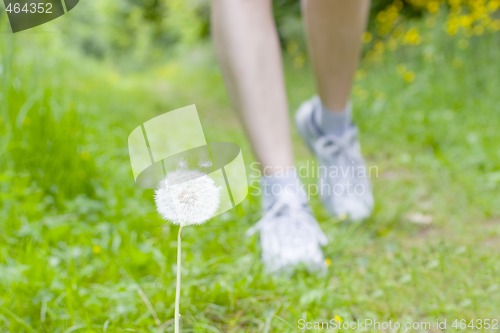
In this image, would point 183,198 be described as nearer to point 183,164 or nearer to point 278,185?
point 183,164

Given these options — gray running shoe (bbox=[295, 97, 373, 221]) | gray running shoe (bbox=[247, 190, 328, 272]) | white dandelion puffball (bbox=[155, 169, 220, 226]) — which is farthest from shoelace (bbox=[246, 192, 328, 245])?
white dandelion puffball (bbox=[155, 169, 220, 226])

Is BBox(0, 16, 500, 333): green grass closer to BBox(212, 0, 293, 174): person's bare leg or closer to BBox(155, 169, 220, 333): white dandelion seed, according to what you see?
BBox(212, 0, 293, 174): person's bare leg

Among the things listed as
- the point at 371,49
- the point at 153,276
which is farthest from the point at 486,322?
the point at 371,49

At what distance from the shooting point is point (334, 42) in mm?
1628

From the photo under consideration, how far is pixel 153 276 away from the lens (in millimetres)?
1223

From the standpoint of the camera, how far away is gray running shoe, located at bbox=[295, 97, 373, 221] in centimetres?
165

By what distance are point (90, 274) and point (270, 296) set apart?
0.37 meters

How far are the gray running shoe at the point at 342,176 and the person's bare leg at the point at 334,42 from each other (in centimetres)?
11

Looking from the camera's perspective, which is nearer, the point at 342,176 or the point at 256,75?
the point at 256,75

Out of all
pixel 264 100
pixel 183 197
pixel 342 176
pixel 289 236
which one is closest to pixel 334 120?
pixel 342 176

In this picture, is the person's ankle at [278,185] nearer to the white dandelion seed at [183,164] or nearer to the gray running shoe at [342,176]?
the gray running shoe at [342,176]

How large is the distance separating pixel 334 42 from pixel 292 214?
0.55 meters

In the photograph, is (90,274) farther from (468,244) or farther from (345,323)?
(468,244)

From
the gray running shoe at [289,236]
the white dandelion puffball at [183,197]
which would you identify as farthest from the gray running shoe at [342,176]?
the white dandelion puffball at [183,197]
